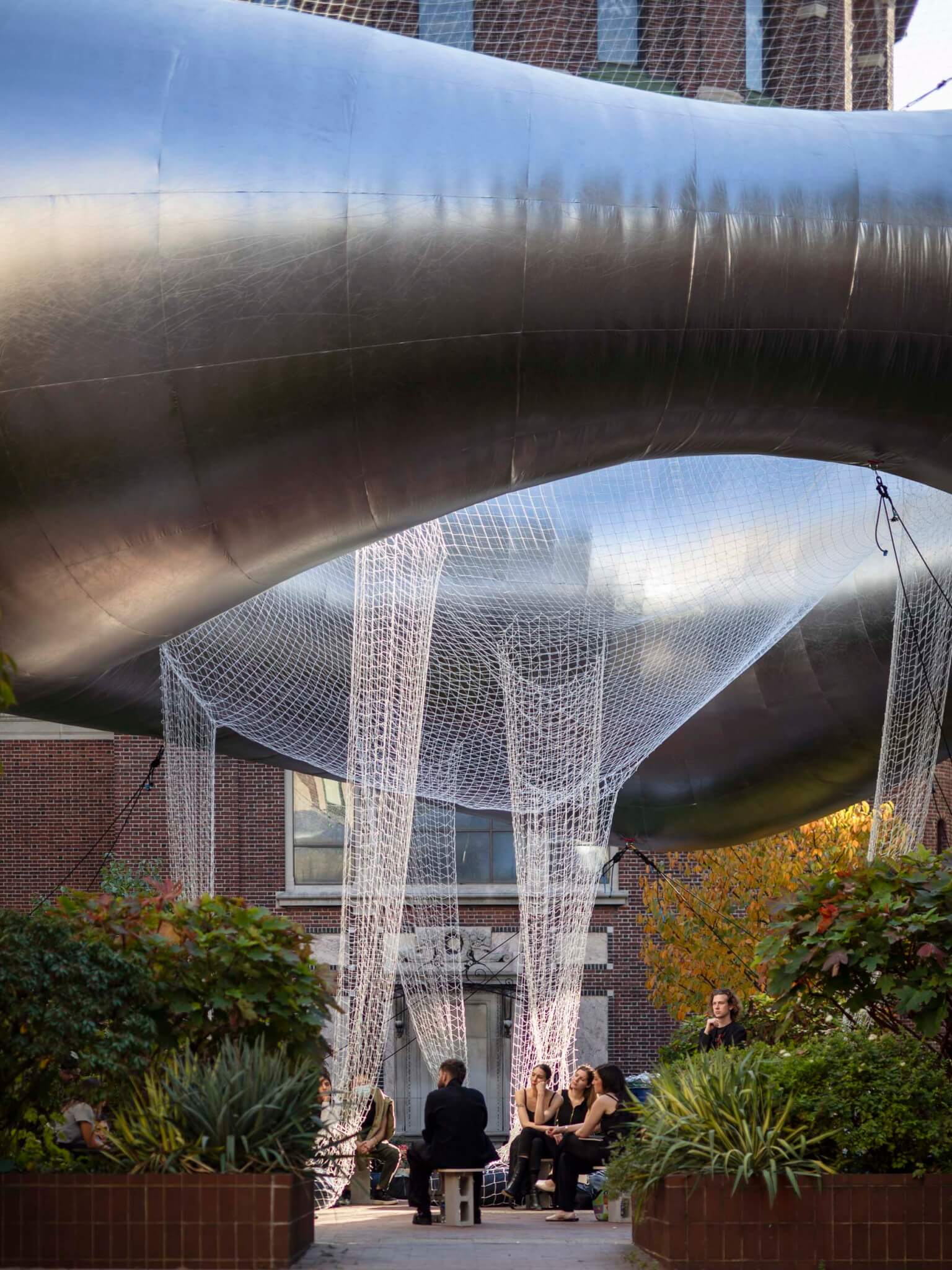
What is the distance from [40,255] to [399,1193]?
35.6 feet

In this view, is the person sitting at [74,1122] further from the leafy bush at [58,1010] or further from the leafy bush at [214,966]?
the leafy bush at [214,966]

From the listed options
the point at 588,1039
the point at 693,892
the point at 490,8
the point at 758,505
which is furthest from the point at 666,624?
the point at 490,8

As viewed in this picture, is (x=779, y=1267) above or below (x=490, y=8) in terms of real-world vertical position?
below

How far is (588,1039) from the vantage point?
2611 cm

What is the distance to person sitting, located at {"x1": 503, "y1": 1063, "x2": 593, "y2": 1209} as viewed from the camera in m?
11.6

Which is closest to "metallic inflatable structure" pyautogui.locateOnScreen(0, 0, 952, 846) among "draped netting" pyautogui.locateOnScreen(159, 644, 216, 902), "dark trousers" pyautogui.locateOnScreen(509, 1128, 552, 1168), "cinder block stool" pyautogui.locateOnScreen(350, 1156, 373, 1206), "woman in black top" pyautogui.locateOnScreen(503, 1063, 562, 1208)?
"draped netting" pyautogui.locateOnScreen(159, 644, 216, 902)

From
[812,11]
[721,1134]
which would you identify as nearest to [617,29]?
[812,11]

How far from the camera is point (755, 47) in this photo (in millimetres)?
25297

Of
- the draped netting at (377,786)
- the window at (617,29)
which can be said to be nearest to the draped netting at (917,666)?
the draped netting at (377,786)

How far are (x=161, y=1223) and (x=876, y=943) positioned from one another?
10.4 ft

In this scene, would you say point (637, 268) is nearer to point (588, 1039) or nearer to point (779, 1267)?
point (779, 1267)

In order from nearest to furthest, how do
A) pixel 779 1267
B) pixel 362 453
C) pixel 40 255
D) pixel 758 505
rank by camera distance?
pixel 779 1267
pixel 40 255
pixel 362 453
pixel 758 505

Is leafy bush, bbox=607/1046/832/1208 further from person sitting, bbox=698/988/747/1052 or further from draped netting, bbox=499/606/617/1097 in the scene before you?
draped netting, bbox=499/606/617/1097

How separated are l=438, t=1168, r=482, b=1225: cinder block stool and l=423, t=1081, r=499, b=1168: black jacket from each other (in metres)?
0.09
